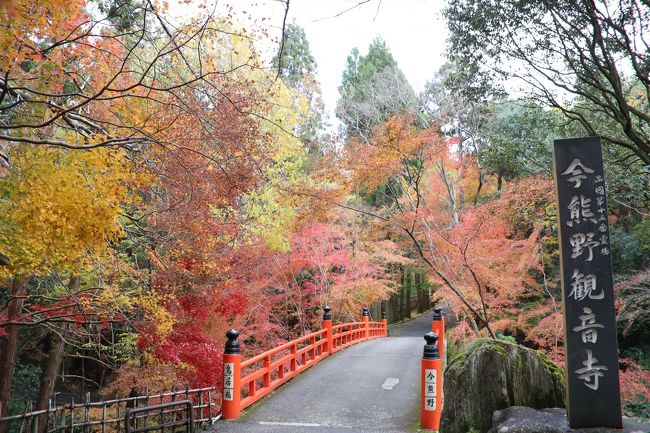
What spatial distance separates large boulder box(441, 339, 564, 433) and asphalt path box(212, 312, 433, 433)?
1594 mm

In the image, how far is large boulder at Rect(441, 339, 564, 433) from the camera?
17.5 feet

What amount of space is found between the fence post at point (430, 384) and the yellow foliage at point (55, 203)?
448 centimetres

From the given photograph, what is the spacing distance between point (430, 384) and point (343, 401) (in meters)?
2.21

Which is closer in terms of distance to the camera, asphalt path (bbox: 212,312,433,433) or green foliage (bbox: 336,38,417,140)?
asphalt path (bbox: 212,312,433,433)

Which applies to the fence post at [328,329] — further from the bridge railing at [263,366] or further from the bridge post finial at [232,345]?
the bridge post finial at [232,345]

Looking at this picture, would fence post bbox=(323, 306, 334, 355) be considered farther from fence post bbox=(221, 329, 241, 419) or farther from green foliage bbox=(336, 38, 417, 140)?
green foliage bbox=(336, 38, 417, 140)

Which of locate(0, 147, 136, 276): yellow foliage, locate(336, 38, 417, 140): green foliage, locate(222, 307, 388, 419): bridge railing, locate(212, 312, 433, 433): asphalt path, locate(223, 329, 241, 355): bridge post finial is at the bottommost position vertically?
locate(212, 312, 433, 433): asphalt path

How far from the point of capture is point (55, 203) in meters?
5.71

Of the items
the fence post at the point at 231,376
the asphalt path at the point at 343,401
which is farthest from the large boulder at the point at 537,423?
the fence post at the point at 231,376

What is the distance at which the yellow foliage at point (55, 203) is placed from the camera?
223 inches

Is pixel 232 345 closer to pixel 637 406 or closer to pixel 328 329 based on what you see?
pixel 328 329

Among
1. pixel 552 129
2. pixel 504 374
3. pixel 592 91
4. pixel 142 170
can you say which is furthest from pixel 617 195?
pixel 142 170

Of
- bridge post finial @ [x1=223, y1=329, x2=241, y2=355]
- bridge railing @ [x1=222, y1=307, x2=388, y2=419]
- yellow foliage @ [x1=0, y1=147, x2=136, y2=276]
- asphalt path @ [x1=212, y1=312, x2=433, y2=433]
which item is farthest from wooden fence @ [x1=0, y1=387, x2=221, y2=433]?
yellow foliage @ [x1=0, y1=147, x2=136, y2=276]

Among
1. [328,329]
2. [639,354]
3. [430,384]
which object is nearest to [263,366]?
[430,384]
